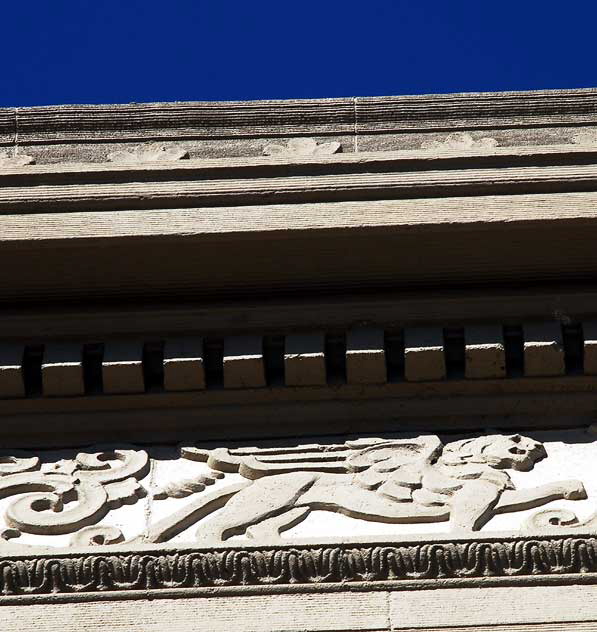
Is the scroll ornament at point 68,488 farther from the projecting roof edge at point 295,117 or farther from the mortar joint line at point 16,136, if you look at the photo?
the projecting roof edge at point 295,117

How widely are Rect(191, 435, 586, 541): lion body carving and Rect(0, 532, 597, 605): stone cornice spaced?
186 millimetres

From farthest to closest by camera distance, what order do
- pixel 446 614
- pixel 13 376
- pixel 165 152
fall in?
pixel 165 152 → pixel 13 376 → pixel 446 614

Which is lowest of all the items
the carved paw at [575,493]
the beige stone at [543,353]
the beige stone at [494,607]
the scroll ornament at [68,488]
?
the beige stone at [494,607]

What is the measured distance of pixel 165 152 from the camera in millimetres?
8227

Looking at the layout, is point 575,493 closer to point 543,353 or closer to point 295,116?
point 543,353

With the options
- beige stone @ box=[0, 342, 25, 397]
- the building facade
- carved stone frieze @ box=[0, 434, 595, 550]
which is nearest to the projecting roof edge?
the building facade

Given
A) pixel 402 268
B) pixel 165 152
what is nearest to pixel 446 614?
pixel 402 268

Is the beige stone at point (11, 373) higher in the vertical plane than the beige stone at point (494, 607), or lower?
higher

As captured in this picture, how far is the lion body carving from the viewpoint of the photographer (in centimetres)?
709

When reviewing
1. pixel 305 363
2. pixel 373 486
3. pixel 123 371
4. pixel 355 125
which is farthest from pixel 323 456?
pixel 355 125

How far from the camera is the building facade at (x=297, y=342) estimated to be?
725cm

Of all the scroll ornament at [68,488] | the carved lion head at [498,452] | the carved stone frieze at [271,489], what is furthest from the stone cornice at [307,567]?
→ the carved lion head at [498,452]

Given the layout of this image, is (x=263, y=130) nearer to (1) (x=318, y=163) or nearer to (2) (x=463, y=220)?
(1) (x=318, y=163)

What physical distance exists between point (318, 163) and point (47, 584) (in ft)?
6.85
